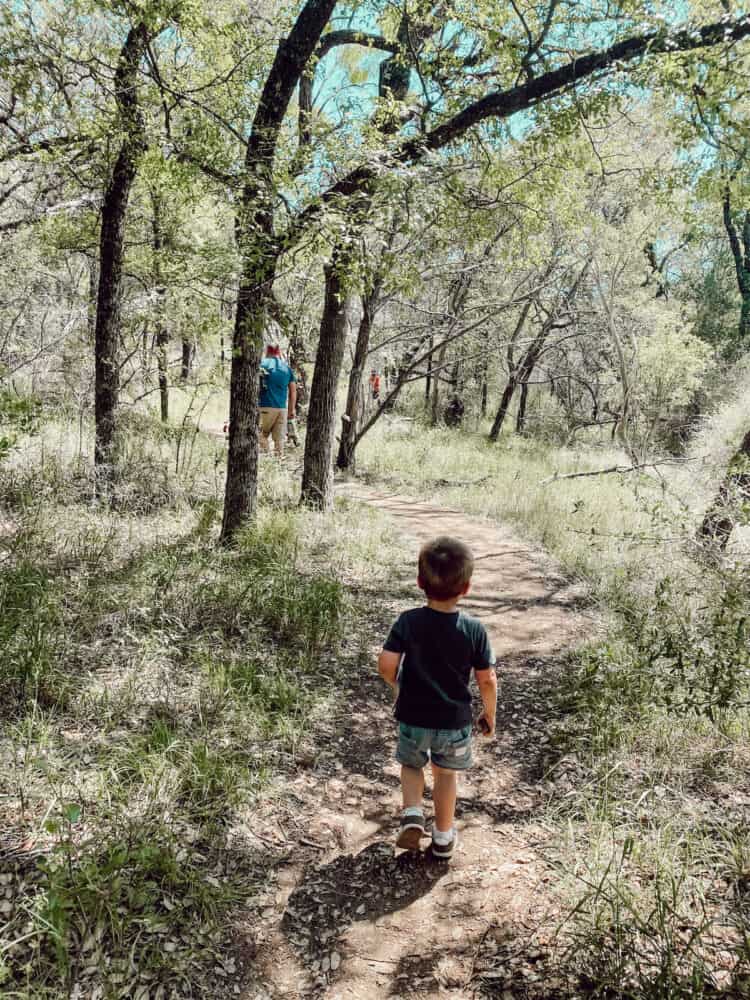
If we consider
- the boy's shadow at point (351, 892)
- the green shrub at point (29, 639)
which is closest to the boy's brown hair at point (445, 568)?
the boy's shadow at point (351, 892)

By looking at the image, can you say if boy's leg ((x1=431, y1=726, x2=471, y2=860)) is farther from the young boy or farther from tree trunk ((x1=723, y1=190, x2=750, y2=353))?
tree trunk ((x1=723, y1=190, x2=750, y2=353))

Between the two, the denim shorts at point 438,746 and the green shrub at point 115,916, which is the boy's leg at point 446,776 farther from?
the green shrub at point 115,916

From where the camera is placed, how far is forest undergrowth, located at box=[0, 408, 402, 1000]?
2354 mm

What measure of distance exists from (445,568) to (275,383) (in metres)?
7.96

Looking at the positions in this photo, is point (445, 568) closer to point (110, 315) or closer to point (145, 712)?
point (145, 712)

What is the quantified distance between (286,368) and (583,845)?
8.65 metres

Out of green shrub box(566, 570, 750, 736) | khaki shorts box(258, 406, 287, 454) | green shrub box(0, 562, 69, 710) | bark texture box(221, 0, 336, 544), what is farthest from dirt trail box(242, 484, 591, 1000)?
khaki shorts box(258, 406, 287, 454)

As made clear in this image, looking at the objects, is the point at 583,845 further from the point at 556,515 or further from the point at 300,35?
the point at 556,515

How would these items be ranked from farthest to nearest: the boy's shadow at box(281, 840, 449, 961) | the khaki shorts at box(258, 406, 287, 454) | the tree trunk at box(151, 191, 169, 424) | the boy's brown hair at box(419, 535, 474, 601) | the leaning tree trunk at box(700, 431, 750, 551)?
the khaki shorts at box(258, 406, 287, 454) < the tree trunk at box(151, 191, 169, 424) < the leaning tree trunk at box(700, 431, 750, 551) < the boy's brown hair at box(419, 535, 474, 601) < the boy's shadow at box(281, 840, 449, 961)

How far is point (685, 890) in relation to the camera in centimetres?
253

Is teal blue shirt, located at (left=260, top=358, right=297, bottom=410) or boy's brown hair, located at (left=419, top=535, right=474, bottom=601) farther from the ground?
teal blue shirt, located at (left=260, top=358, right=297, bottom=410)

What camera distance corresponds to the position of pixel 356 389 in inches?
491

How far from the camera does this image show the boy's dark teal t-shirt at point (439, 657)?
2805mm

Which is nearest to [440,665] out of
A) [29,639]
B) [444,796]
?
[444,796]
